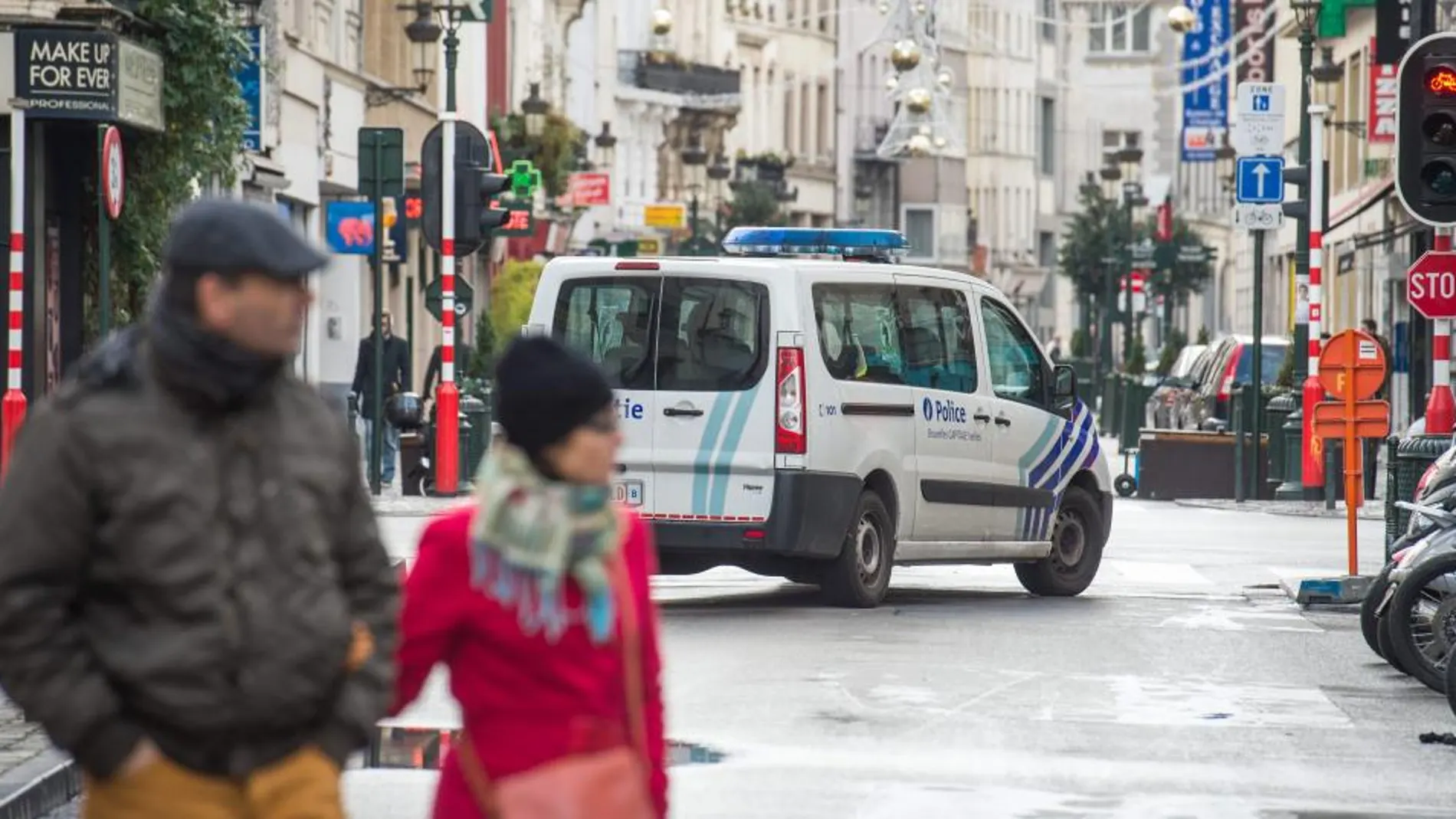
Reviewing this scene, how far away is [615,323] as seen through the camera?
17.7 meters

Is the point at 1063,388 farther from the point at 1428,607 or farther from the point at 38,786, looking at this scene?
the point at 38,786

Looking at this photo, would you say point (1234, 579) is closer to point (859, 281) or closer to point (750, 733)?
point (859, 281)

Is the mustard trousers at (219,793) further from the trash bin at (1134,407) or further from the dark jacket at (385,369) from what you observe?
the trash bin at (1134,407)

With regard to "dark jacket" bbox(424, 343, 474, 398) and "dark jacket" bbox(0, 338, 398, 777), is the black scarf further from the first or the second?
"dark jacket" bbox(424, 343, 474, 398)

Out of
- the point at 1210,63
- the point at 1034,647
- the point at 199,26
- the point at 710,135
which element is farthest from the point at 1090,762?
the point at 710,135

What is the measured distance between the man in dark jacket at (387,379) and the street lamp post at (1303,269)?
852 cm

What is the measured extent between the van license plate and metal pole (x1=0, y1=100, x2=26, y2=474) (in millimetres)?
4324

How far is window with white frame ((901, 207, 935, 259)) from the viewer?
5413 inches

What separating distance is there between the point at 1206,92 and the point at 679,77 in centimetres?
1697

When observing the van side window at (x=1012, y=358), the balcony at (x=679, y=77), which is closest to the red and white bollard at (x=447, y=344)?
the van side window at (x=1012, y=358)

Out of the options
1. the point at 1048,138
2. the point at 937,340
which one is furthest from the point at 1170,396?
the point at 1048,138

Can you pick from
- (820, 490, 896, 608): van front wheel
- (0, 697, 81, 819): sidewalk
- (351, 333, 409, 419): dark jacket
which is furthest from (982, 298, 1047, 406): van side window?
(351, 333, 409, 419): dark jacket

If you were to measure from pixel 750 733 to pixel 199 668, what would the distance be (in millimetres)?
7283

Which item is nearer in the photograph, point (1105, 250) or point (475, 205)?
point (475, 205)
